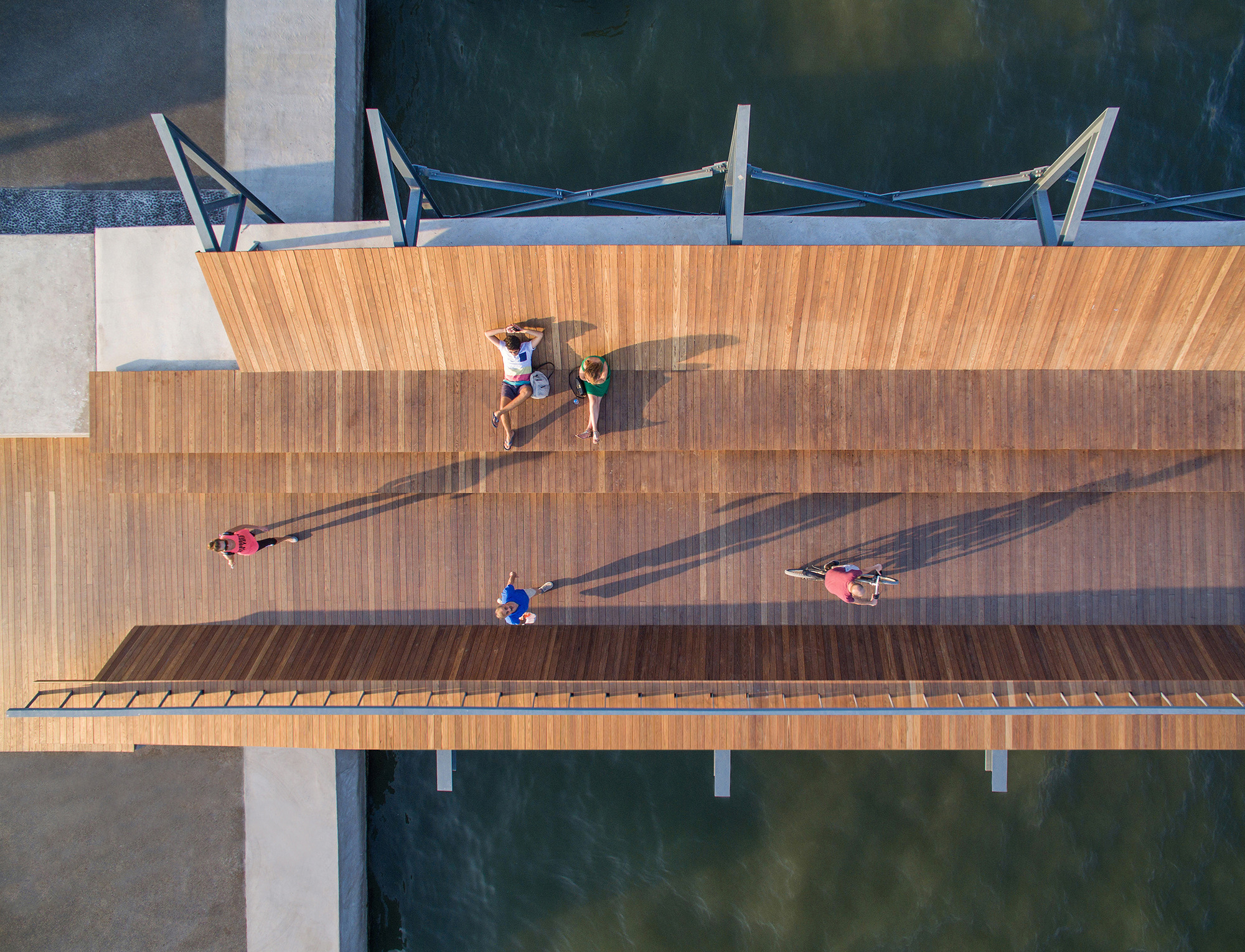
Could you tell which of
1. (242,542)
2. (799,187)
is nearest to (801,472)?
(799,187)

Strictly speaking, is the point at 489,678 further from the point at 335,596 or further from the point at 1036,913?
the point at 1036,913

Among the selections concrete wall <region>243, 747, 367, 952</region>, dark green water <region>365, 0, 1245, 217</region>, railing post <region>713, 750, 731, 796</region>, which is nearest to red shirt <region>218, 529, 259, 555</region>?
concrete wall <region>243, 747, 367, 952</region>

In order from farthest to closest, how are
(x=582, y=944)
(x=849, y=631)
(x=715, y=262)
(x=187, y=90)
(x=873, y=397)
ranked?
(x=582, y=944)
(x=187, y=90)
(x=849, y=631)
(x=873, y=397)
(x=715, y=262)

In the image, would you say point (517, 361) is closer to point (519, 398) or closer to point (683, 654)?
point (519, 398)

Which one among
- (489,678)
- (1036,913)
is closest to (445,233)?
(489,678)

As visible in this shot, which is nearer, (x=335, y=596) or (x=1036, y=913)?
(x=335, y=596)

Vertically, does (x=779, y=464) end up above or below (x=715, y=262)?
below

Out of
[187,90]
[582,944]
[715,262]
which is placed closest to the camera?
[715,262]
